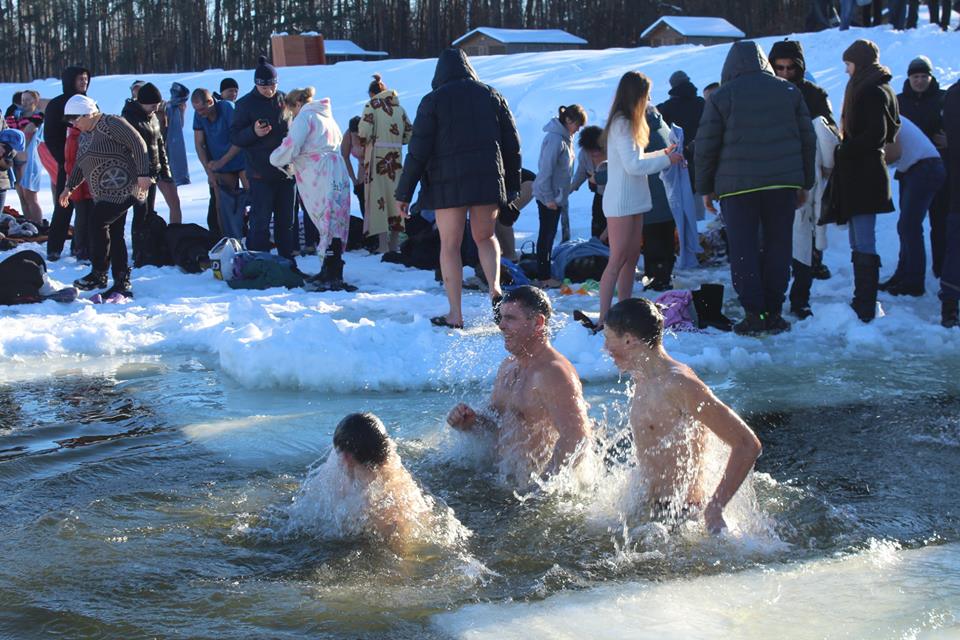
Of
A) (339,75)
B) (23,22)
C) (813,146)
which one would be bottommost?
(813,146)

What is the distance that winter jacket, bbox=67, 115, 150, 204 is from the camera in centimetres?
855

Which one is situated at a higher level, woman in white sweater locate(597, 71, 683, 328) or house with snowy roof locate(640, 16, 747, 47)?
house with snowy roof locate(640, 16, 747, 47)

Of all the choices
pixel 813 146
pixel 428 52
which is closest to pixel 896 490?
pixel 813 146

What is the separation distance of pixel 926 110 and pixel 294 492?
6.47m

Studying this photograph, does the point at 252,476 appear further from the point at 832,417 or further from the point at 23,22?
the point at 23,22

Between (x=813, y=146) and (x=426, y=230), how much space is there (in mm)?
A: 4433

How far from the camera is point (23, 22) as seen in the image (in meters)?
42.8

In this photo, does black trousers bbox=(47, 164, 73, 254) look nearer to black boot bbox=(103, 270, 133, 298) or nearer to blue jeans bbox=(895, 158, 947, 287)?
black boot bbox=(103, 270, 133, 298)

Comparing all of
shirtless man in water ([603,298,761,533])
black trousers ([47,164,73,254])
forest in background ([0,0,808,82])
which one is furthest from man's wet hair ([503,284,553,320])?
forest in background ([0,0,808,82])

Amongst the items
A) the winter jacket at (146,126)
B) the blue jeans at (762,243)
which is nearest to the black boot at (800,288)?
the blue jeans at (762,243)

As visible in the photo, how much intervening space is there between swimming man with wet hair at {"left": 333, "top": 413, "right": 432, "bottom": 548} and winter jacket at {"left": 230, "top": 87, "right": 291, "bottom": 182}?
6060 millimetres

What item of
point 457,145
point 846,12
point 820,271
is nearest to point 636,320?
point 457,145

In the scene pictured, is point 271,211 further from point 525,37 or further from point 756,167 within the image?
point 525,37

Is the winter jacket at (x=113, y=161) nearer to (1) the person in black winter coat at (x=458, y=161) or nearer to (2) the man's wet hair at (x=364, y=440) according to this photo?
(1) the person in black winter coat at (x=458, y=161)
